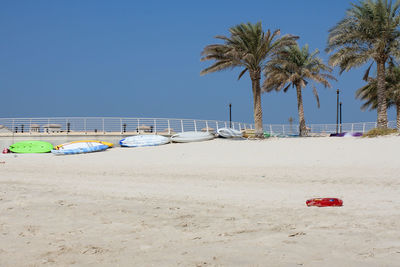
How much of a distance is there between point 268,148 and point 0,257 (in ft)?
45.2

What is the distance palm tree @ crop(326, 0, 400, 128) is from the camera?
20.7 metres

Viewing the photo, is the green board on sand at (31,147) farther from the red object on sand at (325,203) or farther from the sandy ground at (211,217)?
the red object on sand at (325,203)

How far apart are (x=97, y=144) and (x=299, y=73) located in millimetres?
19098

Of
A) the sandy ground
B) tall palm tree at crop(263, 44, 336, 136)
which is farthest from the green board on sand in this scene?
tall palm tree at crop(263, 44, 336, 136)

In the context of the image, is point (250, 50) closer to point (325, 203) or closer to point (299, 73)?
point (299, 73)

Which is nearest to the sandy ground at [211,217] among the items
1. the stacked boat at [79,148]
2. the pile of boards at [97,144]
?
the stacked boat at [79,148]

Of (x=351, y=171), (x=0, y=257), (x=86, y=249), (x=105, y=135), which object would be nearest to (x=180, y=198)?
(x=86, y=249)

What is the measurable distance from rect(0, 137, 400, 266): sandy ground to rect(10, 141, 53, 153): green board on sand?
8.90 m

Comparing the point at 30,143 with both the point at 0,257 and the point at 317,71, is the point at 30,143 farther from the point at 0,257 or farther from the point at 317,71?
the point at 317,71

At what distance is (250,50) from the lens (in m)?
22.4

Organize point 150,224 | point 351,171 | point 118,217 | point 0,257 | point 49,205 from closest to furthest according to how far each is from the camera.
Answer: point 0,257, point 150,224, point 118,217, point 49,205, point 351,171

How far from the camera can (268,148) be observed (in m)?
16.3

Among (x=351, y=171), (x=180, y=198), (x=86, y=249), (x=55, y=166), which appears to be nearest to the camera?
(x=86, y=249)

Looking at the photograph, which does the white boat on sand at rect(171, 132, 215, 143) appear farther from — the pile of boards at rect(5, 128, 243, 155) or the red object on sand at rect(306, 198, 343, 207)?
the red object on sand at rect(306, 198, 343, 207)
